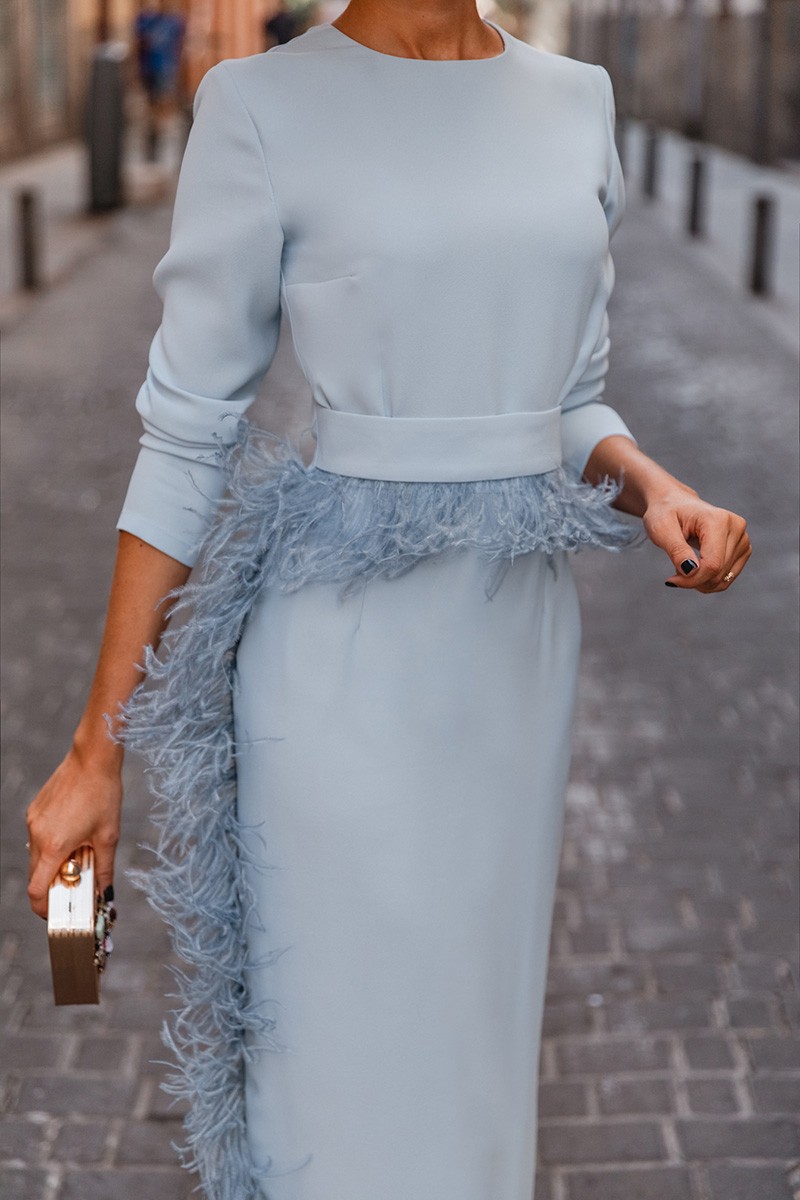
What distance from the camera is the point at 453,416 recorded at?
165cm

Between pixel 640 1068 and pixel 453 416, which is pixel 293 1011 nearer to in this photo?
pixel 453 416

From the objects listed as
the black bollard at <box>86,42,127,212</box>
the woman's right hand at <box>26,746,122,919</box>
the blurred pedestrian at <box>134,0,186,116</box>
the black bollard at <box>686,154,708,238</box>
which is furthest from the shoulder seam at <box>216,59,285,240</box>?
the blurred pedestrian at <box>134,0,186,116</box>

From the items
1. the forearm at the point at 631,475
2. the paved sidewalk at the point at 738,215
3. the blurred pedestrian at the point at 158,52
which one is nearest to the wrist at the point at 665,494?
the forearm at the point at 631,475

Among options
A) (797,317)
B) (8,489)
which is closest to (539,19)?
(797,317)

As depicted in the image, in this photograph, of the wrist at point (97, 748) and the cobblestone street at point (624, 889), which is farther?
the cobblestone street at point (624, 889)

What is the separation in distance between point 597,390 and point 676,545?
0.34m

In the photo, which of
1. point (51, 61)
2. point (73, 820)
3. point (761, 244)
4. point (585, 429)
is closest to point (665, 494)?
point (585, 429)

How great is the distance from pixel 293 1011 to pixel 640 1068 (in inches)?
65.5

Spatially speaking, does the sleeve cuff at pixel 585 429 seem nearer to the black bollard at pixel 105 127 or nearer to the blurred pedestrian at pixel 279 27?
the black bollard at pixel 105 127

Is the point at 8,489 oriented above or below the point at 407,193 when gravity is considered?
below

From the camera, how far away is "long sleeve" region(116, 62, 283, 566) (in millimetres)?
1602

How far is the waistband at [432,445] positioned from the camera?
1642 millimetres

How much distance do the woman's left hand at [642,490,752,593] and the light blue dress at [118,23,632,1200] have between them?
5.3 inches

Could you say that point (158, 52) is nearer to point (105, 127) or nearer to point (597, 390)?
point (105, 127)
